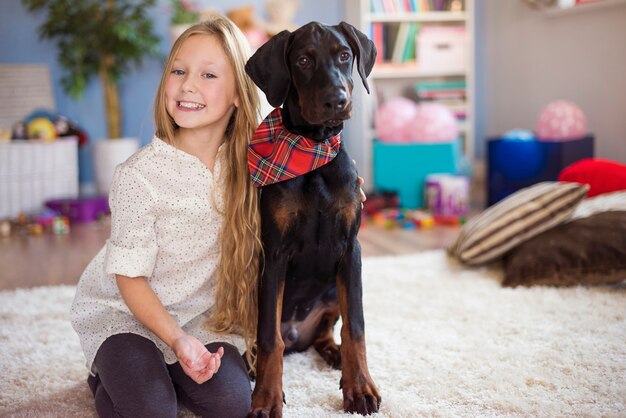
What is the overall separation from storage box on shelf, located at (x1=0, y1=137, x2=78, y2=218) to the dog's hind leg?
320 centimetres

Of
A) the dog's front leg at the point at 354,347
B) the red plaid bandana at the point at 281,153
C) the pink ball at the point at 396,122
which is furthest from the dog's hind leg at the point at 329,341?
the pink ball at the point at 396,122

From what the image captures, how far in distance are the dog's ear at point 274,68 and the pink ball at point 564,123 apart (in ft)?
9.35

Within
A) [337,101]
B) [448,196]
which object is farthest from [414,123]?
[337,101]

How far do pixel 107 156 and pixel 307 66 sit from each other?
12.0ft

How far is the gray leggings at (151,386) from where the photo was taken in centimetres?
143

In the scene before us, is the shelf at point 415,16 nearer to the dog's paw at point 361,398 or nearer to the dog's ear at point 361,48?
the dog's ear at point 361,48

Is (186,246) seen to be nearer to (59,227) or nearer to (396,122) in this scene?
(59,227)

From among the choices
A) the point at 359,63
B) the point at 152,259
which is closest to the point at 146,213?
the point at 152,259

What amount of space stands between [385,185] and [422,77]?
1.30 m

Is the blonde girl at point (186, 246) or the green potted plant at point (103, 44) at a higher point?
the green potted plant at point (103, 44)

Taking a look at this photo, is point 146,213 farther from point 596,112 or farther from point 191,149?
point 596,112

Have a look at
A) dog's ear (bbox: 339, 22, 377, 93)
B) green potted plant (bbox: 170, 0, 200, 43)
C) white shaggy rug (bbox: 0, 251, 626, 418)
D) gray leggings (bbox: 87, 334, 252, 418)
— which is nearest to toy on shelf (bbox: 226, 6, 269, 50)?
green potted plant (bbox: 170, 0, 200, 43)

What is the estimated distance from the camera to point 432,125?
14.5ft

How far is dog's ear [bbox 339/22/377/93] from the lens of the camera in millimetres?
1531
